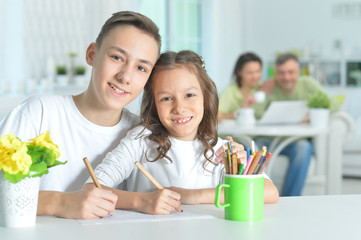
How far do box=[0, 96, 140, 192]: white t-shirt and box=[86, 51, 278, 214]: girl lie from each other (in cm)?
10

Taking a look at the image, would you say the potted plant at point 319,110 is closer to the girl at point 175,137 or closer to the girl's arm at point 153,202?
the girl at point 175,137

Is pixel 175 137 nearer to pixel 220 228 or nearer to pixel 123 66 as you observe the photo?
pixel 123 66

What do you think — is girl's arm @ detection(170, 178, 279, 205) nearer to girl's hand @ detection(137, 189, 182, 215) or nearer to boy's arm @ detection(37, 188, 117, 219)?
Answer: girl's hand @ detection(137, 189, 182, 215)

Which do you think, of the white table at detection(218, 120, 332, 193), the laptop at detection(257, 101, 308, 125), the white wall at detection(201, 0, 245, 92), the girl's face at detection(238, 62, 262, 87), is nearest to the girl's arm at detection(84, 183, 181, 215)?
the white table at detection(218, 120, 332, 193)

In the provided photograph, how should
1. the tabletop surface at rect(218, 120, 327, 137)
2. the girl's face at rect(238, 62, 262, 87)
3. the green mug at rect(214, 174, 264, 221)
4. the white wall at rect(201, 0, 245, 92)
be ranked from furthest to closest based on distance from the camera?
the white wall at rect(201, 0, 245, 92)
the girl's face at rect(238, 62, 262, 87)
the tabletop surface at rect(218, 120, 327, 137)
the green mug at rect(214, 174, 264, 221)

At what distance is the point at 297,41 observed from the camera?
24.1 ft

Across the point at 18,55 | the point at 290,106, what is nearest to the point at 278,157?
the point at 290,106

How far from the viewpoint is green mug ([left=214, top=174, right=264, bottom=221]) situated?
3.54ft

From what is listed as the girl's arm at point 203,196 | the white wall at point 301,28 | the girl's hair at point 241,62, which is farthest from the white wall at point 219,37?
the girl's arm at point 203,196

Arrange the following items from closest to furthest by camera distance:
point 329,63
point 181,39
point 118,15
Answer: point 118,15 → point 181,39 → point 329,63

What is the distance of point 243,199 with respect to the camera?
109cm

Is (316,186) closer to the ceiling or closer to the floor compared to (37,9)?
closer to the floor

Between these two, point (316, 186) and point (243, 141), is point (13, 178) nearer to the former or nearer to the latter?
point (243, 141)

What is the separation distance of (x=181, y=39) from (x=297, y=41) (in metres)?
1.89
